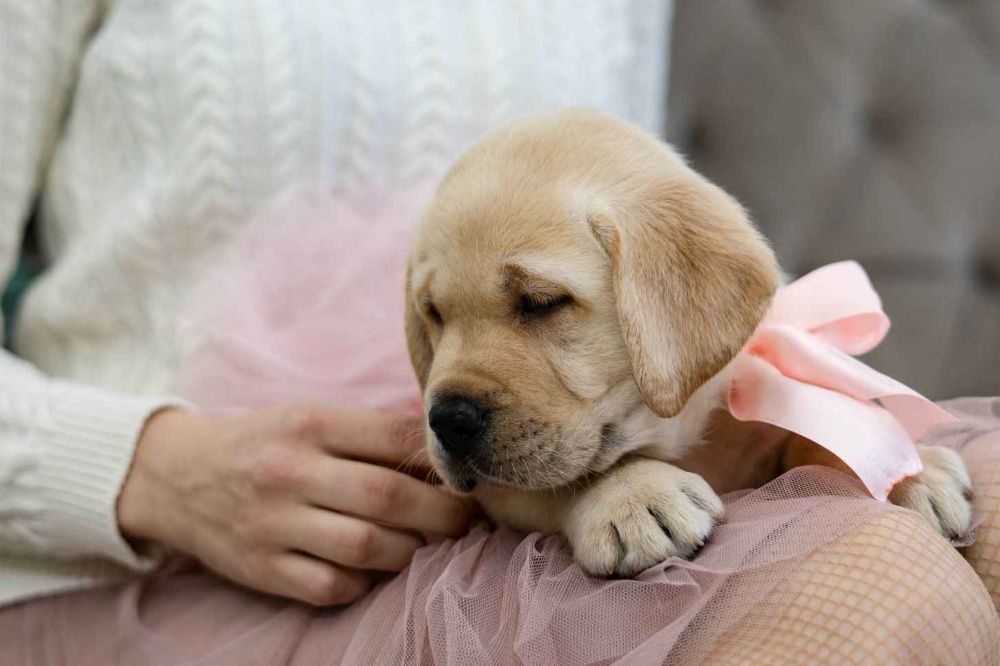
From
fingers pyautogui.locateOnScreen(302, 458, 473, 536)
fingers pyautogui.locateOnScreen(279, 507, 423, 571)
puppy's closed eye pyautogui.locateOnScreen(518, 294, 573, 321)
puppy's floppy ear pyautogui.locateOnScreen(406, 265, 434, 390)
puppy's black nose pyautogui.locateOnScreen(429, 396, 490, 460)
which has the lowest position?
fingers pyautogui.locateOnScreen(279, 507, 423, 571)

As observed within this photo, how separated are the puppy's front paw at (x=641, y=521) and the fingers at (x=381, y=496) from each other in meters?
0.18

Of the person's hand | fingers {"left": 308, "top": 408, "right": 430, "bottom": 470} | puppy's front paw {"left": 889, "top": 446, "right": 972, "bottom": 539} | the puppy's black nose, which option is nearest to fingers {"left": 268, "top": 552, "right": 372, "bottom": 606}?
the person's hand

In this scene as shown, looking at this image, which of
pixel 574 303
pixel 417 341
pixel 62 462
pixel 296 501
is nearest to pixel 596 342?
pixel 574 303

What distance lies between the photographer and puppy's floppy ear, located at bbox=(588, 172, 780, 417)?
0.83m

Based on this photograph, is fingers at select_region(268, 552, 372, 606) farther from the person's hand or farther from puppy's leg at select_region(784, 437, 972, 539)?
puppy's leg at select_region(784, 437, 972, 539)

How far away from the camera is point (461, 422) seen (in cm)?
84

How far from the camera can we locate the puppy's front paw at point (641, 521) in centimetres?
77

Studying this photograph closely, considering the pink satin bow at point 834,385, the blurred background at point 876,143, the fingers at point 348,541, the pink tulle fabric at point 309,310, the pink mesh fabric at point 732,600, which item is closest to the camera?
the pink mesh fabric at point 732,600

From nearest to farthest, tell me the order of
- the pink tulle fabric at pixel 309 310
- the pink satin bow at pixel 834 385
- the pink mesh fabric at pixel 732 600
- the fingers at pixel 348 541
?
1. the pink mesh fabric at pixel 732 600
2. the pink satin bow at pixel 834 385
3. the fingers at pixel 348 541
4. the pink tulle fabric at pixel 309 310

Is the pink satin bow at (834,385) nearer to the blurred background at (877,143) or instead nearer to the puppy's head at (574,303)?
the puppy's head at (574,303)

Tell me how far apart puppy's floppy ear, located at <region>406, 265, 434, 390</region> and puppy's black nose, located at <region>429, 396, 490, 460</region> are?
21 centimetres

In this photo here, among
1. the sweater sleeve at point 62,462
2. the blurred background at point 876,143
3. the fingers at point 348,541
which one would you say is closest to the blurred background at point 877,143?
the blurred background at point 876,143

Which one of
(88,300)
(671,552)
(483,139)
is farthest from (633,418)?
(88,300)

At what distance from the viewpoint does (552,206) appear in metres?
0.90
